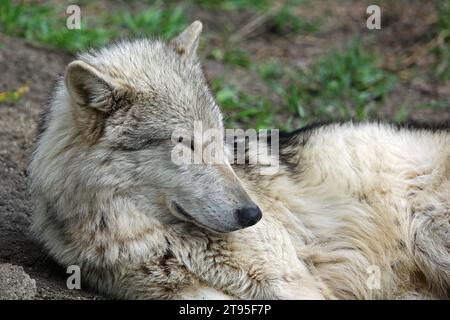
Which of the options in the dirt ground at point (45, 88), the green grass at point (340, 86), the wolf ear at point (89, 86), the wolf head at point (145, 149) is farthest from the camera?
the green grass at point (340, 86)

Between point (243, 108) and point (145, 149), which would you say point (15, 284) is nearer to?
point (145, 149)

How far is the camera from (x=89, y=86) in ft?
15.4

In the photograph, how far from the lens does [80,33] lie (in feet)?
31.9

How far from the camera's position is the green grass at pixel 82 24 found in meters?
9.55

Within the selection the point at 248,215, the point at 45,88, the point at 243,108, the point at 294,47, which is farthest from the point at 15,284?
the point at 294,47

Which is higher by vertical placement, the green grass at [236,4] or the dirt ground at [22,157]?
the green grass at [236,4]

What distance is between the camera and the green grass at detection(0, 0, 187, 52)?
9.55 m

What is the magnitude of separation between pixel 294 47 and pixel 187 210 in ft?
22.2

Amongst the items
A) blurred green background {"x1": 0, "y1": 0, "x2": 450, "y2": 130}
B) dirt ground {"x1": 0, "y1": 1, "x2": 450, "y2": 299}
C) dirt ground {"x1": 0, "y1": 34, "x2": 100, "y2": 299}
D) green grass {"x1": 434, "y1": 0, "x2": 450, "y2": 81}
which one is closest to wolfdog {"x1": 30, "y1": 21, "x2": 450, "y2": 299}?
dirt ground {"x1": 0, "y1": 34, "x2": 100, "y2": 299}

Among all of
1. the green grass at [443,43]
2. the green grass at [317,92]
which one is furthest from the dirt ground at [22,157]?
the green grass at [443,43]

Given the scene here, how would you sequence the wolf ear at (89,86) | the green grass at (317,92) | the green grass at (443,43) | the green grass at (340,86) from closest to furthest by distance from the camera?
the wolf ear at (89,86), the green grass at (317,92), the green grass at (340,86), the green grass at (443,43)

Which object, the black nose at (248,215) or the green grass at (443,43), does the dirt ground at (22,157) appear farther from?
the green grass at (443,43)

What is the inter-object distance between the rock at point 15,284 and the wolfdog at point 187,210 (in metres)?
0.30

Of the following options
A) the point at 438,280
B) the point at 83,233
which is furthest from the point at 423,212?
the point at 83,233
